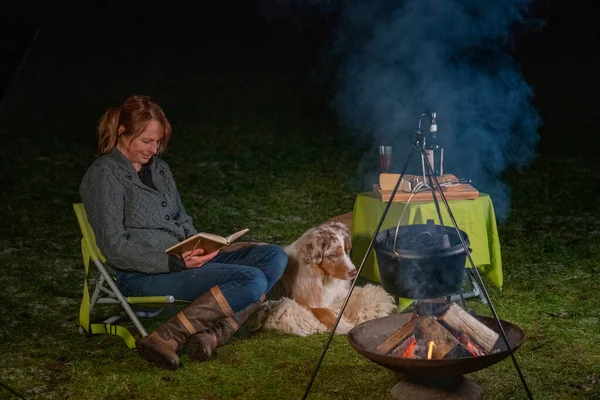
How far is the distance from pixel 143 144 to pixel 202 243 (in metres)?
0.70

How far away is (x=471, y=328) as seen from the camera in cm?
394

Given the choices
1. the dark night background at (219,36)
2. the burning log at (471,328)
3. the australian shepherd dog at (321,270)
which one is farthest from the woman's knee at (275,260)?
the dark night background at (219,36)

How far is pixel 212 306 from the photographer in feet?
14.6

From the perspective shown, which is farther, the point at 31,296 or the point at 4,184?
the point at 4,184

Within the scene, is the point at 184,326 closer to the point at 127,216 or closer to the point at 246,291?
the point at 246,291

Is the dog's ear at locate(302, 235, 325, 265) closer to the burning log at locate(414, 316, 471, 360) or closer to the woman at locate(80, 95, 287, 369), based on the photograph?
the woman at locate(80, 95, 287, 369)

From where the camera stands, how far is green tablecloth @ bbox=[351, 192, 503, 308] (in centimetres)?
523

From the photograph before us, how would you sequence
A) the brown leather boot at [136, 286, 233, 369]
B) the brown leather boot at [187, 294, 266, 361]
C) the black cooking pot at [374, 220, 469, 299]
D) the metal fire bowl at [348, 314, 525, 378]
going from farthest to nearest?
the brown leather boot at [187, 294, 266, 361] < the brown leather boot at [136, 286, 233, 369] < the black cooking pot at [374, 220, 469, 299] < the metal fire bowl at [348, 314, 525, 378]

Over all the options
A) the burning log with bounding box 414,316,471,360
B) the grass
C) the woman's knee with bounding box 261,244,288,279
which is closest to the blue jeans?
the woman's knee with bounding box 261,244,288,279

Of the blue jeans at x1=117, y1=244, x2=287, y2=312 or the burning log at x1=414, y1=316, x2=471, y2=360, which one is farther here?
the blue jeans at x1=117, y1=244, x2=287, y2=312

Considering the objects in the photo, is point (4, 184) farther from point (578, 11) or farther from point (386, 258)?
point (578, 11)

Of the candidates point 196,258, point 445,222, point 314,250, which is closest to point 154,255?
point 196,258

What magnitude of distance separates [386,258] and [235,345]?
1395mm

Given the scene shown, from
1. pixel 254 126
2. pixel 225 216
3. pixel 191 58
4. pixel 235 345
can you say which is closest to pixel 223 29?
pixel 191 58
